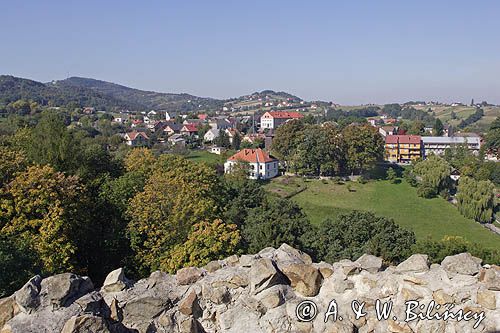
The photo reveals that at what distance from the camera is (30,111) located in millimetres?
126375

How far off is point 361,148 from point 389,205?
1582 cm

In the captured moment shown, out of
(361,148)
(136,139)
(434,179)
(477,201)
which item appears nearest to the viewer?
(477,201)

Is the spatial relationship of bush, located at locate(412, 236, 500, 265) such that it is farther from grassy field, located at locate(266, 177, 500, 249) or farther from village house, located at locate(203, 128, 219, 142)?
village house, located at locate(203, 128, 219, 142)

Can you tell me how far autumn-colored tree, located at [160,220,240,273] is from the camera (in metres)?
16.4

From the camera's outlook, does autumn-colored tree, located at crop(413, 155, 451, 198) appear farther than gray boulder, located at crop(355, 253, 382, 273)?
Yes

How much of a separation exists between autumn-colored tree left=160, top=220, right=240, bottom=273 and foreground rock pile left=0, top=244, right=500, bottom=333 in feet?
25.7

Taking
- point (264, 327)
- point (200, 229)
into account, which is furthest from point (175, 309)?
point (200, 229)

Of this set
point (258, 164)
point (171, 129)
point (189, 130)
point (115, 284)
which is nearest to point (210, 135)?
point (189, 130)

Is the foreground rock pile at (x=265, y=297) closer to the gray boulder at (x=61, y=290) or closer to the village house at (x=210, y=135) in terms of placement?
the gray boulder at (x=61, y=290)

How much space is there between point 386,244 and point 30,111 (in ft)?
417

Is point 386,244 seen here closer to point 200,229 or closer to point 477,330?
point 200,229

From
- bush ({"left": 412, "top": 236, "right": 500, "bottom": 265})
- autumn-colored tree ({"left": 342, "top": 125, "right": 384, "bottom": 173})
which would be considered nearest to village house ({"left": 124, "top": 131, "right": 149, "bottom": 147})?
autumn-colored tree ({"left": 342, "top": 125, "right": 384, "bottom": 173})

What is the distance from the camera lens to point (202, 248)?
16.8m

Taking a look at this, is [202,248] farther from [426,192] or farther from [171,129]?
[171,129]
